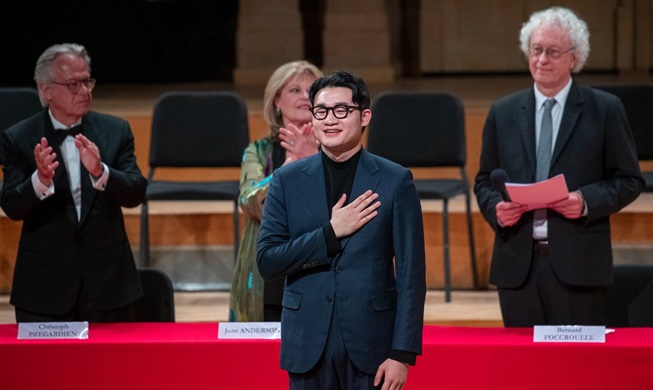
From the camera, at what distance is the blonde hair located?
3.92 metres

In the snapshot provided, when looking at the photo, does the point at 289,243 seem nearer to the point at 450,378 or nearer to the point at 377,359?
the point at 377,359

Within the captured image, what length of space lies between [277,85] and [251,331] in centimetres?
100

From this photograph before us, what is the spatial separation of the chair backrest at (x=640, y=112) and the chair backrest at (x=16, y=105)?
9.78 ft

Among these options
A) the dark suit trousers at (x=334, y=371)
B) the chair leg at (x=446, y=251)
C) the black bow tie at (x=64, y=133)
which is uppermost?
the black bow tie at (x=64, y=133)

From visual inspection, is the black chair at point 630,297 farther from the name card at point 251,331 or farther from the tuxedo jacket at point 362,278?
the tuxedo jacket at point 362,278

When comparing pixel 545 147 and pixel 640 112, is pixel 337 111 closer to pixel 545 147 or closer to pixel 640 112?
pixel 545 147

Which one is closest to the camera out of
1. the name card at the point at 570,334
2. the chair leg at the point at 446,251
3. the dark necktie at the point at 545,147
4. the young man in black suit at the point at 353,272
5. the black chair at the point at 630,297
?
the young man in black suit at the point at 353,272

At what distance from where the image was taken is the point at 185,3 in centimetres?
871

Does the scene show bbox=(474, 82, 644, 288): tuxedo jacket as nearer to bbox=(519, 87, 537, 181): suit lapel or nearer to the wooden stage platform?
bbox=(519, 87, 537, 181): suit lapel

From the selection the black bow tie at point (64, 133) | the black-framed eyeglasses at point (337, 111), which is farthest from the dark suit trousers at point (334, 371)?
the black bow tie at point (64, 133)

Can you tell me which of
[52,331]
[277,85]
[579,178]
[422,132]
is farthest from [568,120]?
A: [422,132]

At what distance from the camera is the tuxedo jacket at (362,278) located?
2.64 metres

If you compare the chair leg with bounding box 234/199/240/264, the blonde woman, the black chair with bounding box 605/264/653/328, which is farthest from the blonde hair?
the chair leg with bounding box 234/199/240/264

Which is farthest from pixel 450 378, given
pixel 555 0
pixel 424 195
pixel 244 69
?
pixel 555 0
